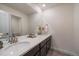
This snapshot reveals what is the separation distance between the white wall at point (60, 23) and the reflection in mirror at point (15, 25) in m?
0.57

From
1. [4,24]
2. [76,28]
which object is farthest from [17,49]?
[76,28]

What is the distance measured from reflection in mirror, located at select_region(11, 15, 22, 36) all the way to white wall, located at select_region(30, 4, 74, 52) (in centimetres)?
57

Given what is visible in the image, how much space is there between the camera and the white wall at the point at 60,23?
2.29 metres

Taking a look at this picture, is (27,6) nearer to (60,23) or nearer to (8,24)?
(8,24)

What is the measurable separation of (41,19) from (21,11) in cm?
67

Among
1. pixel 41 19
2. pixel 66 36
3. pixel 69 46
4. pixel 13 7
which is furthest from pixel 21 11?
pixel 69 46

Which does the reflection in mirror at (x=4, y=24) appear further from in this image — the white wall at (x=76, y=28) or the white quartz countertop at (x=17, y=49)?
the white wall at (x=76, y=28)

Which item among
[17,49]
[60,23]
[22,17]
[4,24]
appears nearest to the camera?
[17,49]

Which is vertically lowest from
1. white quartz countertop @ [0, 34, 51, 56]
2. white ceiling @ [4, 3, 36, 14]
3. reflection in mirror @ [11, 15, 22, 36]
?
white quartz countertop @ [0, 34, 51, 56]

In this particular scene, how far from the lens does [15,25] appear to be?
1781mm

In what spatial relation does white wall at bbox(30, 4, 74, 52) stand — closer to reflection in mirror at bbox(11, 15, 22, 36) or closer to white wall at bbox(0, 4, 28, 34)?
white wall at bbox(0, 4, 28, 34)

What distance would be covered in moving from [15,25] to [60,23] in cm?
127

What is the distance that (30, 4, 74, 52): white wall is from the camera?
2.29m

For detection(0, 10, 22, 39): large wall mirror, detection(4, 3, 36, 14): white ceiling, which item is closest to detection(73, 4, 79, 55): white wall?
detection(4, 3, 36, 14): white ceiling
